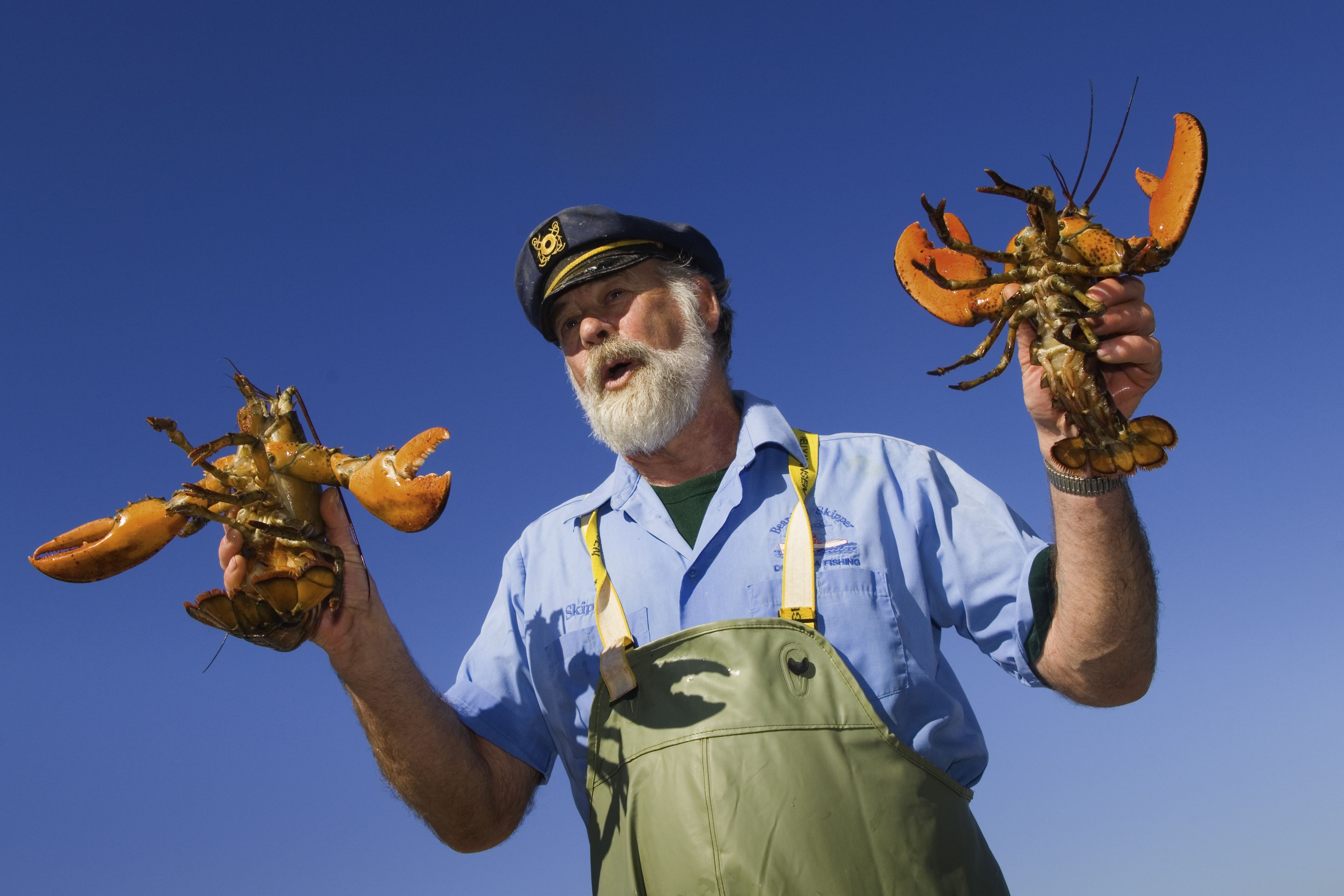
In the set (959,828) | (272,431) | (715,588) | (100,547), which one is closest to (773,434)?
(715,588)

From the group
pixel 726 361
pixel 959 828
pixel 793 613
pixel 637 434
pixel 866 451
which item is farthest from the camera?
pixel 726 361

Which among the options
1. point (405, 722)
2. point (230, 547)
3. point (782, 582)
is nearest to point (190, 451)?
point (230, 547)

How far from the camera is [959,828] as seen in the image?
12.0 feet

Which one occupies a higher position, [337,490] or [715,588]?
[337,490]

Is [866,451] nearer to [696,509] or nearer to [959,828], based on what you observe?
[696,509]

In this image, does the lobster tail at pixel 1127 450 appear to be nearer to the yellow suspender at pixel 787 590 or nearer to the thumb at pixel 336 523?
the yellow suspender at pixel 787 590

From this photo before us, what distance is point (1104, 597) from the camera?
3588 millimetres

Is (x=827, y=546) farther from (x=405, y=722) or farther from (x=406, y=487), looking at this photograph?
(x=405, y=722)

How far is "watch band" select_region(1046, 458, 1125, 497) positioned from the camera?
3.51 meters

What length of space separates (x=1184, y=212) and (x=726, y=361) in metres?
2.72

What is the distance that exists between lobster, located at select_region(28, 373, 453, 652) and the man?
0.16 metres

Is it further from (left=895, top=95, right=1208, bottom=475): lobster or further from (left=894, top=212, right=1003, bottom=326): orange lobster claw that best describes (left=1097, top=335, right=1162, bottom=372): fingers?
(left=894, top=212, right=1003, bottom=326): orange lobster claw

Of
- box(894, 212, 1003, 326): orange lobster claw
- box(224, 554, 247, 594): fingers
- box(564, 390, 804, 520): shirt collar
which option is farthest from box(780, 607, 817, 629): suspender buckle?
box(224, 554, 247, 594): fingers

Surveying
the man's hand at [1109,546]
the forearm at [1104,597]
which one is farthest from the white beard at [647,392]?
the forearm at [1104,597]
